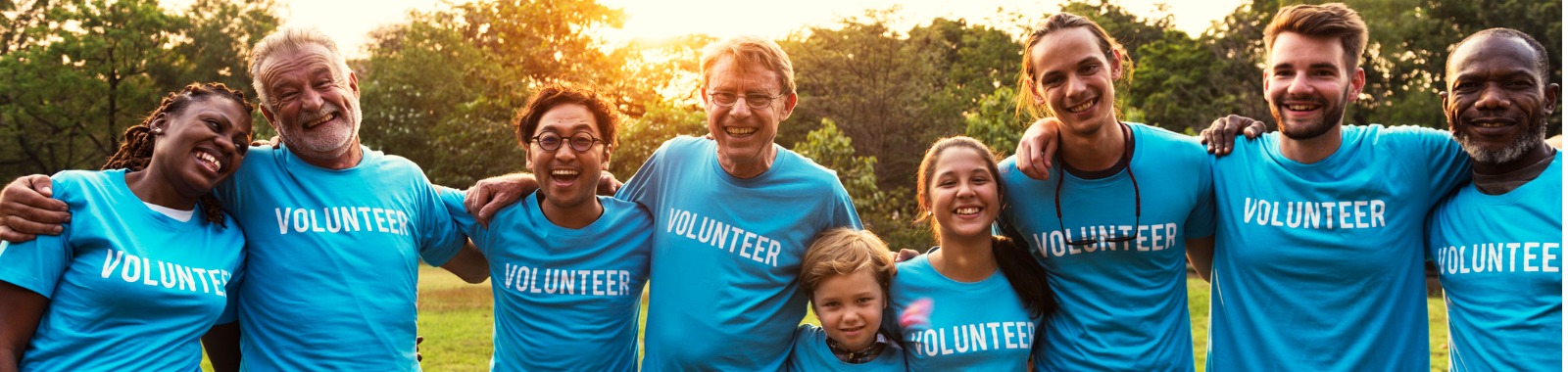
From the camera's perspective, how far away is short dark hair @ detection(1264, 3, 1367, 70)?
421cm

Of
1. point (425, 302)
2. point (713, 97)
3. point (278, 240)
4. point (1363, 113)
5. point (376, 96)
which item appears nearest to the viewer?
point (278, 240)

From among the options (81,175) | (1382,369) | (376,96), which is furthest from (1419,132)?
(376,96)

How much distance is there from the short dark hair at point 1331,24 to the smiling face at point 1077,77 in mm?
762

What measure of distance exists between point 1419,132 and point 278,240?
15.1 ft

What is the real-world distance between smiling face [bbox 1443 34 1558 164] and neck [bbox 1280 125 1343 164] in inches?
17.7

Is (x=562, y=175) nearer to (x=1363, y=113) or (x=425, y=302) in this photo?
(x=425, y=302)

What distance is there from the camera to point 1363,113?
35.3 metres

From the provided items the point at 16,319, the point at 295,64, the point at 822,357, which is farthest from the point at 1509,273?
the point at 16,319

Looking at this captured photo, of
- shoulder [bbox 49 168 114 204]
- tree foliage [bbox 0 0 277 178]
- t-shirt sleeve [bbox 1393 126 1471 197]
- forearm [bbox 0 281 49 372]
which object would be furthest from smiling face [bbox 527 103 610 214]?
tree foliage [bbox 0 0 277 178]

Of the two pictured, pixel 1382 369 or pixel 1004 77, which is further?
pixel 1004 77

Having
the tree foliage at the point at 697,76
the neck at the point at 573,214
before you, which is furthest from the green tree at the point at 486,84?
the neck at the point at 573,214

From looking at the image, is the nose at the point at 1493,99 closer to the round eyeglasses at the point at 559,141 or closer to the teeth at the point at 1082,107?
the teeth at the point at 1082,107

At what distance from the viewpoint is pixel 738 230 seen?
436cm

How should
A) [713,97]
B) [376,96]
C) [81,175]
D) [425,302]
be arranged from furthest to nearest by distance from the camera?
[376,96] → [425,302] → [713,97] → [81,175]
